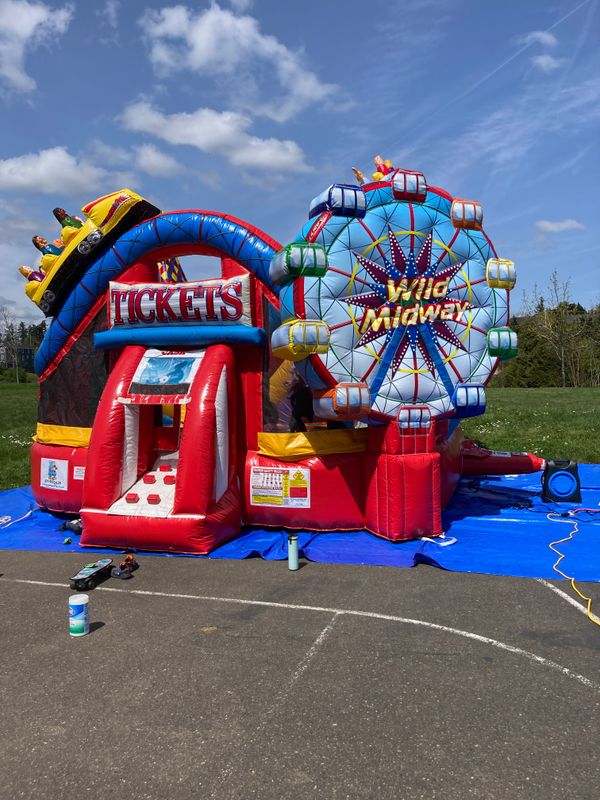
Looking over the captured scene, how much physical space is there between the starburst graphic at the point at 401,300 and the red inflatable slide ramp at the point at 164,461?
2370 mm

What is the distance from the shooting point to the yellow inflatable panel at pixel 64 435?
400 inches

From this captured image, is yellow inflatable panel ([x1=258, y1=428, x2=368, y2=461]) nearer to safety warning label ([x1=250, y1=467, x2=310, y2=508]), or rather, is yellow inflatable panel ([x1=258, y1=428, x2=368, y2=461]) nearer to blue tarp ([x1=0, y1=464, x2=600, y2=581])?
safety warning label ([x1=250, y1=467, x2=310, y2=508])

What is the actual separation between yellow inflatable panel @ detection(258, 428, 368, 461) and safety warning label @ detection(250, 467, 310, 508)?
0.23 m

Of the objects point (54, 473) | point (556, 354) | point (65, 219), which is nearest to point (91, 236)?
point (65, 219)

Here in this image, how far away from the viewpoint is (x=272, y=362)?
938 cm

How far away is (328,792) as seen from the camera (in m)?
3.40

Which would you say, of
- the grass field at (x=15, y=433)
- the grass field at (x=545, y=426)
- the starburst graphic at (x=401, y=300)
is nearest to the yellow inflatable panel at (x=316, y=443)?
the starburst graphic at (x=401, y=300)

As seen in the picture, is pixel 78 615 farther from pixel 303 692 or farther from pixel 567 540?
pixel 567 540

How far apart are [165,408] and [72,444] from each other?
2.63 metres

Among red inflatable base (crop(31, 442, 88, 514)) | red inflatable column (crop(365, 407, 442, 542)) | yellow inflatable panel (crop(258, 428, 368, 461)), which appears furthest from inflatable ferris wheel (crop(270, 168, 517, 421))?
red inflatable base (crop(31, 442, 88, 514))

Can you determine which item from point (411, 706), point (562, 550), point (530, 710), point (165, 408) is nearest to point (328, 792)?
point (411, 706)

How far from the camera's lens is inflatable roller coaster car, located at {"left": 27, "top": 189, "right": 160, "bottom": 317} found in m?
Result: 10.1

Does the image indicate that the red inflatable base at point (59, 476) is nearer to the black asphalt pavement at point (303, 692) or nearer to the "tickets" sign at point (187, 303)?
the "tickets" sign at point (187, 303)

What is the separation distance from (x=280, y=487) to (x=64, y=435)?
406 cm
